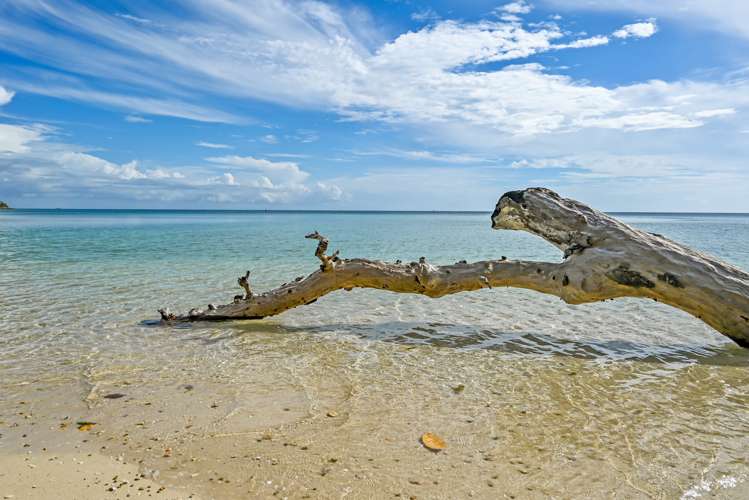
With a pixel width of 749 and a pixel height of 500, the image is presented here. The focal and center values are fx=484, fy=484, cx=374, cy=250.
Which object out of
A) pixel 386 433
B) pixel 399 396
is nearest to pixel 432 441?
pixel 386 433

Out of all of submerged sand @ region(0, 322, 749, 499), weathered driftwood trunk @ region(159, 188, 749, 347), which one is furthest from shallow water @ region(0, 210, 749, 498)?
weathered driftwood trunk @ region(159, 188, 749, 347)

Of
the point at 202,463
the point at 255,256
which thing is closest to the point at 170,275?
the point at 255,256

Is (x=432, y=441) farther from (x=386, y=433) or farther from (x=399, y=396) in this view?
(x=399, y=396)

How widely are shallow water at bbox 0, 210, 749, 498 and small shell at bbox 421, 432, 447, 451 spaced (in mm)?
69

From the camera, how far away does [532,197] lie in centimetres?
793

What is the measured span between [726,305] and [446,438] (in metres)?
4.90

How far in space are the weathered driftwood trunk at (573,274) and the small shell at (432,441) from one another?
13.3 feet

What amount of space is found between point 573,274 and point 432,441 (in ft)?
13.8

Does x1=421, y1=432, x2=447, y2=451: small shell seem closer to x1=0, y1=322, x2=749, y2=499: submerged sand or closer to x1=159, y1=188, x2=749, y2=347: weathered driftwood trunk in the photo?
x1=0, y1=322, x2=749, y2=499: submerged sand

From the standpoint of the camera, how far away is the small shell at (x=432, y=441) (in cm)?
388

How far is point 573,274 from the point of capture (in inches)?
282

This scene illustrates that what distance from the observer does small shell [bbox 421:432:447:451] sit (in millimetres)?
3875

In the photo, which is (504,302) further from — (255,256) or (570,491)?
(255,256)

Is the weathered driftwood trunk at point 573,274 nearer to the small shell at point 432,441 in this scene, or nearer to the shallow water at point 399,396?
the shallow water at point 399,396
